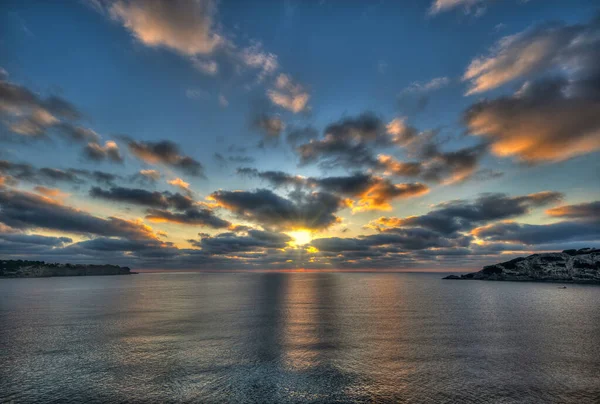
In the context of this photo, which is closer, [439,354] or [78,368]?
[78,368]

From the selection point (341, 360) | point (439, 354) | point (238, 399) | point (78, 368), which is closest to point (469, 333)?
point (439, 354)

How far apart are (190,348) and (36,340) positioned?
25.7 meters

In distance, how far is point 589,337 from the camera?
49.0 metres

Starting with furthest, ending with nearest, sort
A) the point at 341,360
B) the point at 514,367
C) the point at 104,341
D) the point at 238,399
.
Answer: the point at 104,341, the point at 341,360, the point at 514,367, the point at 238,399

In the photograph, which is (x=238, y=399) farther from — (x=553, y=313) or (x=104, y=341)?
(x=553, y=313)

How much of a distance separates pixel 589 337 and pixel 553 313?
113 ft

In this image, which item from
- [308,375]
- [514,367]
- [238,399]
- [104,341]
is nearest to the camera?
[238,399]

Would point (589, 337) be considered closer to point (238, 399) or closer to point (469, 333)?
point (469, 333)

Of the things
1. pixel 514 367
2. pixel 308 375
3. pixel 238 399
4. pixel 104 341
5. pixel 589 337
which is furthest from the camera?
pixel 589 337

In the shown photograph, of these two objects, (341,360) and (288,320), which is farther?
(288,320)

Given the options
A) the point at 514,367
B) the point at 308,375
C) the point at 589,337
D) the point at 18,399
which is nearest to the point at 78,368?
the point at 18,399

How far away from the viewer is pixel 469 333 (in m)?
51.7

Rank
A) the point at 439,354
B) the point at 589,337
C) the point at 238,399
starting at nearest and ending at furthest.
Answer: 1. the point at 238,399
2. the point at 439,354
3. the point at 589,337

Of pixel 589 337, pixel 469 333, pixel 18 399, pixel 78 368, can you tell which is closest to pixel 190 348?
pixel 78 368
